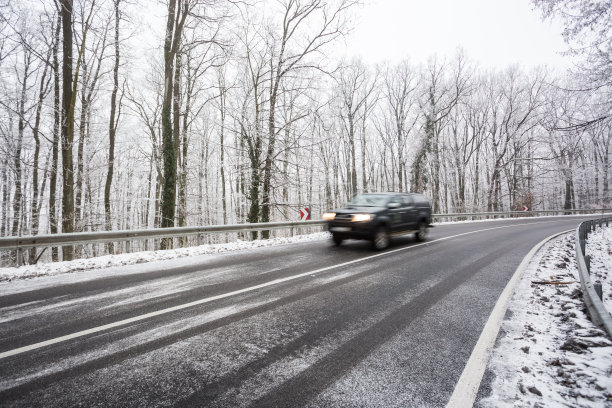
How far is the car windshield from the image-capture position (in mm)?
9180

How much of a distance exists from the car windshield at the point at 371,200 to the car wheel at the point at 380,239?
92 cm

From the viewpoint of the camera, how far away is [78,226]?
15.0m

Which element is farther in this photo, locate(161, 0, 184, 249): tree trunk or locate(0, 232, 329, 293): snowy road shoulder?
locate(161, 0, 184, 249): tree trunk

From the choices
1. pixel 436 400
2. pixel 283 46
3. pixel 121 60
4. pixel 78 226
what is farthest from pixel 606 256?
pixel 121 60

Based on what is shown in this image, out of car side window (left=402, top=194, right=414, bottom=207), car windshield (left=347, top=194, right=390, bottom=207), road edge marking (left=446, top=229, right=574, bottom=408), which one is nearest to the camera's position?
road edge marking (left=446, top=229, right=574, bottom=408)

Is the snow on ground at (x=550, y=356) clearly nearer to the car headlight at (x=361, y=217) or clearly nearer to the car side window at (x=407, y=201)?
the car headlight at (x=361, y=217)

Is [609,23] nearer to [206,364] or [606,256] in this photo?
[606,256]

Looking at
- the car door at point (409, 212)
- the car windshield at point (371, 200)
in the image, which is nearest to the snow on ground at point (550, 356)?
the car windshield at point (371, 200)

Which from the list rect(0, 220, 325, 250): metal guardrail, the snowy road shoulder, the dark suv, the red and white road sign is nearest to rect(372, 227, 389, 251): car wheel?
the dark suv

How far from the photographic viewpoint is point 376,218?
8445 millimetres

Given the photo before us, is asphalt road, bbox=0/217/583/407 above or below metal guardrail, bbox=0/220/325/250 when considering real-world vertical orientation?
below

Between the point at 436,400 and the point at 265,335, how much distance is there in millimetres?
1804

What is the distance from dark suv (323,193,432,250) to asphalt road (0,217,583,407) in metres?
2.47

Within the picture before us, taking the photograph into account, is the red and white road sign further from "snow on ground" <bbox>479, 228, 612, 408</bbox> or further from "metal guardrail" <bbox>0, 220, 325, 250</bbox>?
"snow on ground" <bbox>479, 228, 612, 408</bbox>
